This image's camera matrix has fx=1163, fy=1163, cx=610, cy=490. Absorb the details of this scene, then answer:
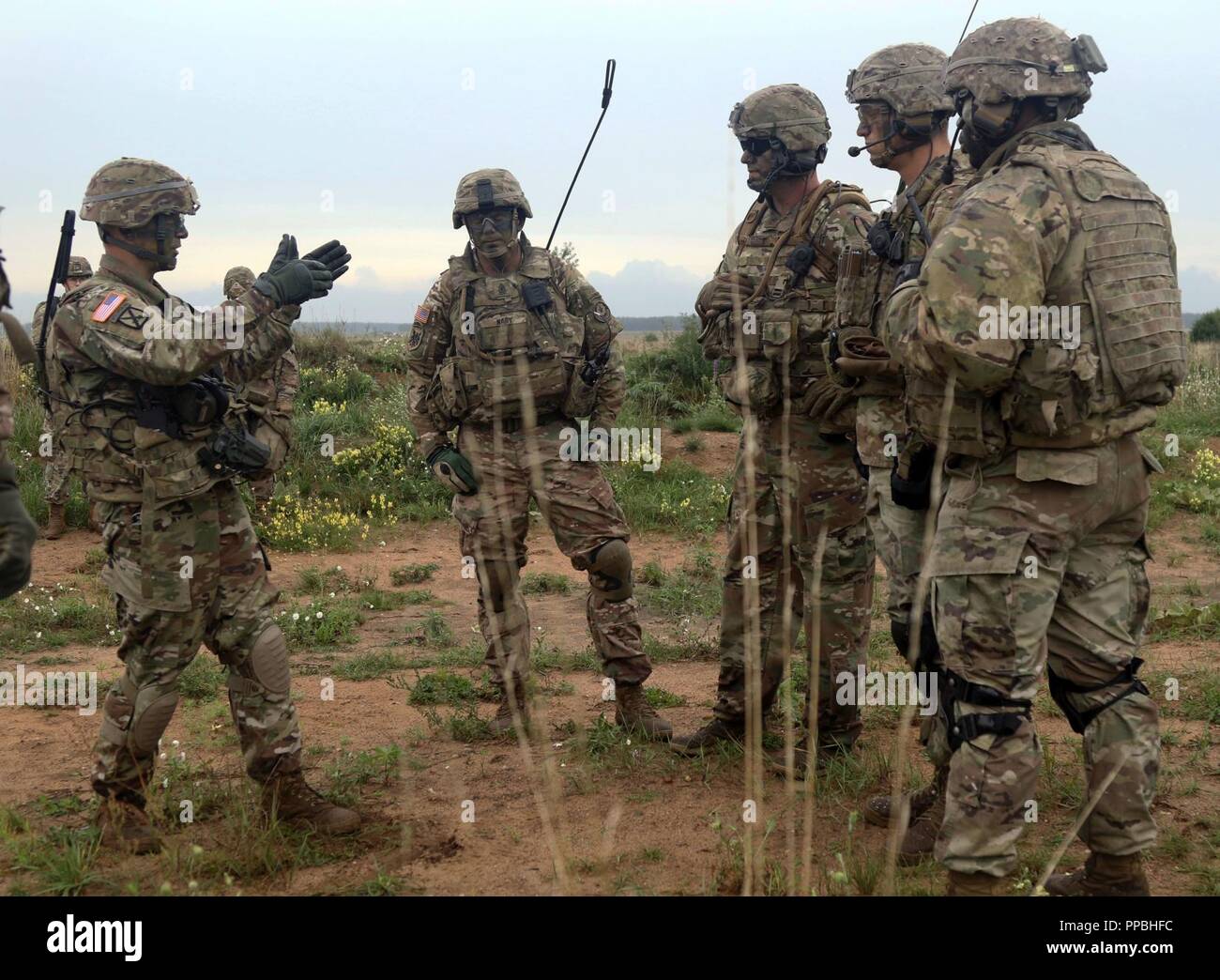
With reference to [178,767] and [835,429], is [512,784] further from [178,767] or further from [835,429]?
[835,429]

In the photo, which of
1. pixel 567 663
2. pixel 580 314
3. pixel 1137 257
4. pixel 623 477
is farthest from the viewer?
pixel 623 477

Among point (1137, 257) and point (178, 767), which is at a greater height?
point (1137, 257)

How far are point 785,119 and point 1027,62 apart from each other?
5.06 ft

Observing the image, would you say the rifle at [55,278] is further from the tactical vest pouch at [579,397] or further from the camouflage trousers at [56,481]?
the camouflage trousers at [56,481]

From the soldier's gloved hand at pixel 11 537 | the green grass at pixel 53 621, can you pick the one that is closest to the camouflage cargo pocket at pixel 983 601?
the soldier's gloved hand at pixel 11 537

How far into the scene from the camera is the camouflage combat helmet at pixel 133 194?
3945mm

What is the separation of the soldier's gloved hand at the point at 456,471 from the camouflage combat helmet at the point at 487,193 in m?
1.06

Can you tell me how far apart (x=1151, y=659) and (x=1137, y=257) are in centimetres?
366

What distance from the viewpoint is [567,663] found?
255 inches

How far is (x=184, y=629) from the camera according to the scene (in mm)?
4016

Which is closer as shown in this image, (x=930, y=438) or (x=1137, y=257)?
(x=1137, y=257)

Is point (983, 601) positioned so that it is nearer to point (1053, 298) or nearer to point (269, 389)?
point (1053, 298)
